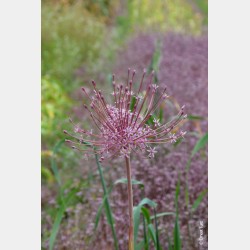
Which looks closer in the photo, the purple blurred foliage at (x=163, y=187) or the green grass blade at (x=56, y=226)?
the green grass blade at (x=56, y=226)

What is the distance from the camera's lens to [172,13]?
4.74 m

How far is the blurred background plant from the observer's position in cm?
256

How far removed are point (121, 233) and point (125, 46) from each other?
290cm

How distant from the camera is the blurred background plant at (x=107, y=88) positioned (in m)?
2.56

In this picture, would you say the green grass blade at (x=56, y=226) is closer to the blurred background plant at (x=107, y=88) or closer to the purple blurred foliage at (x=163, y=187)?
the blurred background plant at (x=107, y=88)

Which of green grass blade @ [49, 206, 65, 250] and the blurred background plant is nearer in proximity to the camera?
green grass blade @ [49, 206, 65, 250]

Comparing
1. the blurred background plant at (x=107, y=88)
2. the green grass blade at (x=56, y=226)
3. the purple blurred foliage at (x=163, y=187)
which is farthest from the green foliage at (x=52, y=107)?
the green grass blade at (x=56, y=226)

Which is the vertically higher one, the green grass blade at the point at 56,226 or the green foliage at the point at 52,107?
the green foliage at the point at 52,107

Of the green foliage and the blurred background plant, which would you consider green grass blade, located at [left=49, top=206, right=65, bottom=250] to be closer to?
the blurred background plant

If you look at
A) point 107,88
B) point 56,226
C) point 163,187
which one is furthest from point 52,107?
point 56,226

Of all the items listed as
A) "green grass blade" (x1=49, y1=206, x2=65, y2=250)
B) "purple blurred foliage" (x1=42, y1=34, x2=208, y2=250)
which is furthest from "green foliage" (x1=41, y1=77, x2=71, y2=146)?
"green grass blade" (x1=49, y1=206, x2=65, y2=250)

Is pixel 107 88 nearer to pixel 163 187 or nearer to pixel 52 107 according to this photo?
pixel 52 107
